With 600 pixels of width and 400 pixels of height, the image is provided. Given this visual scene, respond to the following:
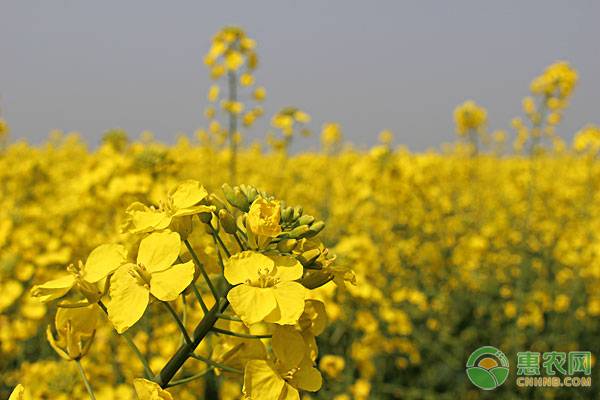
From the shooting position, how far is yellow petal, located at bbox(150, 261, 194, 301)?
1.04 meters

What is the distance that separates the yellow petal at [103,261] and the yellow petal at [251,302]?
0.27m

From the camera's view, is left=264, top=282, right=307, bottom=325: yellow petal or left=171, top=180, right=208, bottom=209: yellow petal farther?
left=171, top=180, right=208, bottom=209: yellow petal

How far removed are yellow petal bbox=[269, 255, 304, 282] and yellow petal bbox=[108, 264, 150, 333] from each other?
25 centimetres

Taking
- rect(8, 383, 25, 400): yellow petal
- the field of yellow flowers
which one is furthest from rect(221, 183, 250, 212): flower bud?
rect(8, 383, 25, 400): yellow petal

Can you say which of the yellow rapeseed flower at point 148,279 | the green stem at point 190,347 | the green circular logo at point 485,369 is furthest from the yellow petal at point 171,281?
the green circular logo at point 485,369

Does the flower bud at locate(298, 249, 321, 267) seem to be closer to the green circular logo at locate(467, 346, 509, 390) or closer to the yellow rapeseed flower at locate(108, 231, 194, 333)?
the yellow rapeseed flower at locate(108, 231, 194, 333)

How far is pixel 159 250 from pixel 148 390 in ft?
0.84

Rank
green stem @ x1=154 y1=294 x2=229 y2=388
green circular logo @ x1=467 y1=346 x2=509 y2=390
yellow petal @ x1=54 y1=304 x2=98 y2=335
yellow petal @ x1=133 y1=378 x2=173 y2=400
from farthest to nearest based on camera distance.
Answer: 1. green circular logo @ x1=467 y1=346 x2=509 y2=390
2. yellow petal @ x1=54 y1=304 x2=98 y2=335
3. green stem @ x1=154 y1=294 x2=229 y2=388
4. yellow petal @ x1=133 y1=378 x2=173 y2=400

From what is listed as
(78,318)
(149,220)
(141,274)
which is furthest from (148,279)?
(78,318)

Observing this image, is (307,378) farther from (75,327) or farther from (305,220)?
(75,327)

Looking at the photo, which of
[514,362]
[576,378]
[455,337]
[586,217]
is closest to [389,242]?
[455,337]

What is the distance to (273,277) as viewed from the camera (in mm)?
1100

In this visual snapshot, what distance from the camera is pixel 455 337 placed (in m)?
4.96

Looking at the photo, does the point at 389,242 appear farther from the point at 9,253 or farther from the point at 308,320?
the point at 308,320
